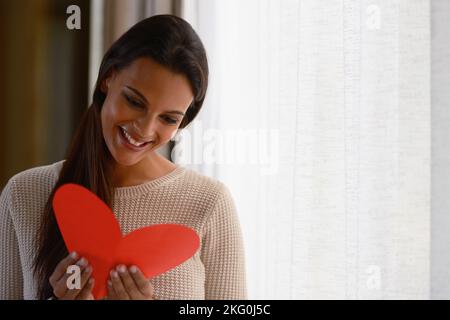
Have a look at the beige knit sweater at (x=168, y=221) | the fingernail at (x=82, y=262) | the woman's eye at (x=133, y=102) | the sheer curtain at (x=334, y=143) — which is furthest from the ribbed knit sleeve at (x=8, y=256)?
the sheer curtain at (x=334, y=143)

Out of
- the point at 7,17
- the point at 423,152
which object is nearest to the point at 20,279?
the point at 7,17

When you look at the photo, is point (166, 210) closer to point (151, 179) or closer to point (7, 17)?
point (151, 179)

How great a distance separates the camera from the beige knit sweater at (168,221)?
0.82 m

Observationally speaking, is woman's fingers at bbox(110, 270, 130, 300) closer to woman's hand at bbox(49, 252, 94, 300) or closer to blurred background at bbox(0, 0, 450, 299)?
woman's hand at bbox(49, 252, 94, 300)

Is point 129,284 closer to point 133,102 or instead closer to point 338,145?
point 133,102

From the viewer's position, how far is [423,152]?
888 millimetres

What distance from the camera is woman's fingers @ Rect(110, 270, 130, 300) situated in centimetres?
78

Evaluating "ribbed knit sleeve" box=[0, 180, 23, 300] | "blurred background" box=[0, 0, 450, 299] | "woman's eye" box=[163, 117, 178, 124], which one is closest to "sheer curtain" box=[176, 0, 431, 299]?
"blurred background" box=[0, 0, 450, 299]

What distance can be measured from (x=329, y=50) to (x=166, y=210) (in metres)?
0.36

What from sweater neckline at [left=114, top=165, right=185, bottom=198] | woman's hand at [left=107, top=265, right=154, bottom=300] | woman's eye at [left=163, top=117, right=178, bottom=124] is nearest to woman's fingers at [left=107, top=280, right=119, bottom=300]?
woman's hand at [left=107, top=265, right=154, bottom=300]

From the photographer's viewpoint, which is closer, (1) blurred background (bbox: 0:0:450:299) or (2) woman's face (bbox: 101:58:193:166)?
(2) woman's face (bbox: 101:58:193:166)

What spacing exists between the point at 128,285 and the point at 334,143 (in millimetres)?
383

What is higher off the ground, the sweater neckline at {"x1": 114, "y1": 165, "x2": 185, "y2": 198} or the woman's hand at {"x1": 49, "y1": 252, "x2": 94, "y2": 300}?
the sweater neckline at {"x1": 114, "y1": 165, "x2": 185, "y2": 198}

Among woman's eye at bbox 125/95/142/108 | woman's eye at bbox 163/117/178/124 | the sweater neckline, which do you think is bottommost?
the sweater neckline
